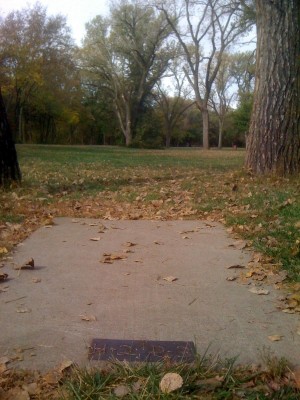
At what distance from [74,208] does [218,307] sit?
177 inches

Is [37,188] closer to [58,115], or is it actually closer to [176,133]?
[58,115]

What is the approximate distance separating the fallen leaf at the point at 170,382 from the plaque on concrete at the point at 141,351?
0.20 m

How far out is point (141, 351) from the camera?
2977mm

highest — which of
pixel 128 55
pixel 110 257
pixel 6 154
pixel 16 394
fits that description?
pixel 128 55

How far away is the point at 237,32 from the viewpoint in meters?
42.7

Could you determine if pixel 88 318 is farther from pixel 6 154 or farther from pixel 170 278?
pixel 6 154

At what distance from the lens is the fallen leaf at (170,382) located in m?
2.50

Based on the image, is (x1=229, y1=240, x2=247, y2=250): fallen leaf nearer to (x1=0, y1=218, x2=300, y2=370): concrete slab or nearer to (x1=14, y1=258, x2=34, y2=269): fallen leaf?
(x1=0, y1=218, x2=300, y2=370): concrete slab

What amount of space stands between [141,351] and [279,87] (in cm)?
794

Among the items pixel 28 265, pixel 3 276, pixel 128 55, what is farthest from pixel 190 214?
pixel 128 55

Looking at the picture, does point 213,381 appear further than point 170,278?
No

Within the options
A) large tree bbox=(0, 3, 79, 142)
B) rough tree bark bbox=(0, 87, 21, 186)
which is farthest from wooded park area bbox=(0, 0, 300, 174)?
rough tree bark bbox=(0, 87, 21, 186)

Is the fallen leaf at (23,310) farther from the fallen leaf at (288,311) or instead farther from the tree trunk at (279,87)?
the tree trunk at (279,87)

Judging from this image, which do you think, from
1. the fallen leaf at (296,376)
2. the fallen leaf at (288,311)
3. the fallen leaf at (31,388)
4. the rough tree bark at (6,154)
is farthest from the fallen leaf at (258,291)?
the rough tree bark at (6,154)
